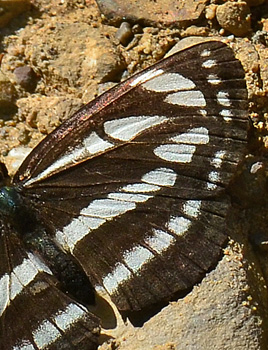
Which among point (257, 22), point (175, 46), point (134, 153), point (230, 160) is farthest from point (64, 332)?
point (257, 22)

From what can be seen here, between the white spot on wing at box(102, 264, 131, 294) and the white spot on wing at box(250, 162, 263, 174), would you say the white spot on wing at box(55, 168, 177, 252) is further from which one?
the white spot on wing at box(250, 162, 263, 174)

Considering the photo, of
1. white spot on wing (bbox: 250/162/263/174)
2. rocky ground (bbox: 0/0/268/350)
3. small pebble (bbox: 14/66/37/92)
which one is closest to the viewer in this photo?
rocky ground (bbox: 0/0/268/350)

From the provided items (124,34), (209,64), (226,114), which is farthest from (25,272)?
(124,34)

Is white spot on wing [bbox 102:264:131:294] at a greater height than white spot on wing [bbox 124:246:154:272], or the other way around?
white spot on wing [bbox 124:246:154:272]

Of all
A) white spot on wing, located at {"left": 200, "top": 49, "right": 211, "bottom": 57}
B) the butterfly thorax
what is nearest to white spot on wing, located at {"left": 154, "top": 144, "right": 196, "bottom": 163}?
white spot on wing, located at {"left": 200, "top": 49, "right": 211, "bottom": 57}

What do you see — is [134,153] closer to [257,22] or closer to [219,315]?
[219,315]

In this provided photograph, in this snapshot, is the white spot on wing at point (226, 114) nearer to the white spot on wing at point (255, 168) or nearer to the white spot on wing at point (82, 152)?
the white spot on wing at point (255, 168)

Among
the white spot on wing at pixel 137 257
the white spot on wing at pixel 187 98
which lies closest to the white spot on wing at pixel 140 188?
the white spot on wing at pixel 137 257
